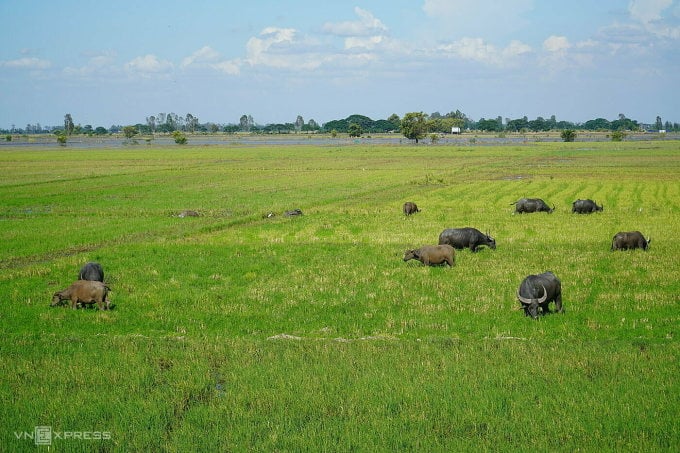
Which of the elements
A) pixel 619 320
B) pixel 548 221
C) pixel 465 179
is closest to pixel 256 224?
pixel 548 221

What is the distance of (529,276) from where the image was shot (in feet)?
41.5

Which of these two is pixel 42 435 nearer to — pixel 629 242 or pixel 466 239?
pixel 466 239

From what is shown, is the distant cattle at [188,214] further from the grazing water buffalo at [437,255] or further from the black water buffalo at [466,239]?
the grazing water buffalo at [437,255]

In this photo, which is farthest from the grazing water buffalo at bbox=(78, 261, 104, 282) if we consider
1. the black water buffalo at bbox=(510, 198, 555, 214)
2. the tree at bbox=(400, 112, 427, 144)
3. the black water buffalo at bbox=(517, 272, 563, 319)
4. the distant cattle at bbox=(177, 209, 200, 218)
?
the tree at bbox=(400, 112, 427, 144)

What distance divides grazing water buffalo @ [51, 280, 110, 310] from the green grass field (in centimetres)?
31

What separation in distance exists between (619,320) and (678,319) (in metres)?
1.08

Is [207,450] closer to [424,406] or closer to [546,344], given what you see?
[424,406]

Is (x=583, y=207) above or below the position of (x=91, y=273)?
above

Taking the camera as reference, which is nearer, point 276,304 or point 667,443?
point 667,443

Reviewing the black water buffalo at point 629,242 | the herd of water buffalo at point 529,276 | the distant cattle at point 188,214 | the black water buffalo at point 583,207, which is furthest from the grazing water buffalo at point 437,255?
the distant cattle at point 188,214

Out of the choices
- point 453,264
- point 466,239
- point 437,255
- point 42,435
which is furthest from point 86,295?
point 466,239

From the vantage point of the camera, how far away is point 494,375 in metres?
9.70

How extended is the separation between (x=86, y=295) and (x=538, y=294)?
8.92 meters

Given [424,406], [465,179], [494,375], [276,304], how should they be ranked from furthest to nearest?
[465,179], [276,304], [494,375], [424,406]
